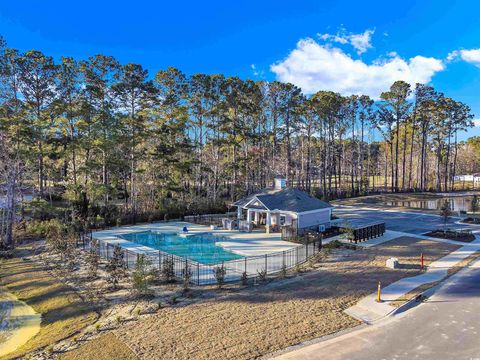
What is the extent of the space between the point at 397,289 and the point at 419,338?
4147 mm

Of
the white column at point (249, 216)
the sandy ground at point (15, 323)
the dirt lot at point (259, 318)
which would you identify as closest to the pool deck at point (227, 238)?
the white column at point (249, 216)

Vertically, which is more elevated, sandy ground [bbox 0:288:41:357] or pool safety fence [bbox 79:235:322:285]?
pool safety fence [bbox 79:235:322:285]

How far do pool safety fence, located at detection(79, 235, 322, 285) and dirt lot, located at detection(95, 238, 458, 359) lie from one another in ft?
4.66

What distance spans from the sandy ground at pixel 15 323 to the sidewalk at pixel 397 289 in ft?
36.3

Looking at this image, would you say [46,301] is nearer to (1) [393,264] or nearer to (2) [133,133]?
(1) [393,264]

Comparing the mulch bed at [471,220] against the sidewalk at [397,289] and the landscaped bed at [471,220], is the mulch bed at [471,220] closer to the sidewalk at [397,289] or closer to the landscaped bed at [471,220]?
the landscaped bed at [471,220]

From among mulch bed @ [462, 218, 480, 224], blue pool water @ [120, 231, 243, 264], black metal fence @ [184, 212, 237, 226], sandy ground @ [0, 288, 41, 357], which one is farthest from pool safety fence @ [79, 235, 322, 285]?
mulch bed @ [462, 218, 480, 224]

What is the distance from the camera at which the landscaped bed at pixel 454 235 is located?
22.8 meters

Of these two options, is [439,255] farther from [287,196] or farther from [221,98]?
[221,98]

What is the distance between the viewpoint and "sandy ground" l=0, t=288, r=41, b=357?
35.2 feet

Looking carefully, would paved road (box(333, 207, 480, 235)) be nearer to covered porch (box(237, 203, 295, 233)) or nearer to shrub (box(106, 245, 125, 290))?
covered porch (box(237, 203, 295, 233))

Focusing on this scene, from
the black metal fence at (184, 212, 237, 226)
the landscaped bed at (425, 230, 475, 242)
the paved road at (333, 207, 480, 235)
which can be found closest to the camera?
the landscaped bed at (425, 230, 475, 242)

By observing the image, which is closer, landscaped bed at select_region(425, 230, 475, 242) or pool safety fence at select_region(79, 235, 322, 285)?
pool safety fence at select_region(79, 235, 322, 285)

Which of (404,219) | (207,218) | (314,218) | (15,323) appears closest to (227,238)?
(314,218)
